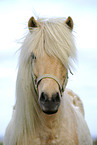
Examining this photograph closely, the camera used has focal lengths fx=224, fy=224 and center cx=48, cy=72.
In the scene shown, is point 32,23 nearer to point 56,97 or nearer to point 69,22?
point 69,22

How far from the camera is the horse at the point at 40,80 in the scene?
9.67 ft

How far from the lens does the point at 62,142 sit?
308 centimetres

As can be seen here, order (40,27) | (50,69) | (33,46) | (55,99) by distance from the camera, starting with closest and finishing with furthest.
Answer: (55,99) < (50,69) < (33,46) < (40,27)

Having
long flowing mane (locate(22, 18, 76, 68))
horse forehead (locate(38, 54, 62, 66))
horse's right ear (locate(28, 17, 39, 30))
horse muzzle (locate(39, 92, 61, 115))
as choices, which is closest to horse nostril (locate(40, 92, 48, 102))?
horse muzzle (locate(39, 92, 61, 115))

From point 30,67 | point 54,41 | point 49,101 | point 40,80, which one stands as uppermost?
point 54,41

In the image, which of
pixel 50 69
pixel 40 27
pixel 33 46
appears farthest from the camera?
pixel 40 27

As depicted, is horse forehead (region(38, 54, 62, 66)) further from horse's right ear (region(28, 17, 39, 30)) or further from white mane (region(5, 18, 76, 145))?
horse's right ear (region(28, 17, 39, 30))

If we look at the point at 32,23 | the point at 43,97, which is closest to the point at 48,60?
the point at 43,97

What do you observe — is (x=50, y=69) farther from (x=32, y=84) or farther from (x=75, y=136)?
(x=75, y=136)

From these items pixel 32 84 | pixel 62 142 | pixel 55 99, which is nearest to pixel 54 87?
pixel 55 99

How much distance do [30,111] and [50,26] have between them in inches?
49.2

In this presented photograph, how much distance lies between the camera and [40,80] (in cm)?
284

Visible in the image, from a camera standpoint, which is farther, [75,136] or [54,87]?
[75,136]

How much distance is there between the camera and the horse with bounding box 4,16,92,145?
295cm
